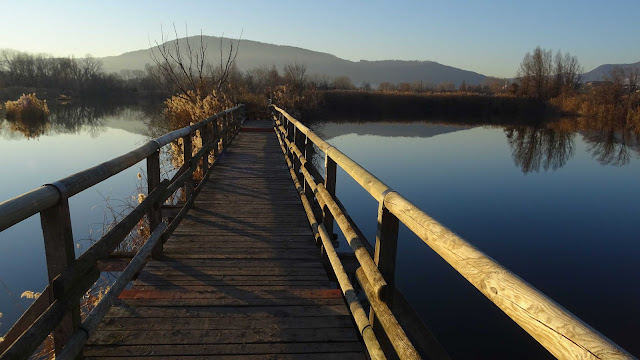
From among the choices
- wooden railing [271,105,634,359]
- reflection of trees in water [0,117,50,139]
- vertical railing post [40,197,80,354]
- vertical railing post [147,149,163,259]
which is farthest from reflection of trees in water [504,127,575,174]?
reflection of trees in water [0,117,50,139]

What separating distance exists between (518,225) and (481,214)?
1.04 metres

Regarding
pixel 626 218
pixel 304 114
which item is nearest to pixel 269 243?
pixel 626 218

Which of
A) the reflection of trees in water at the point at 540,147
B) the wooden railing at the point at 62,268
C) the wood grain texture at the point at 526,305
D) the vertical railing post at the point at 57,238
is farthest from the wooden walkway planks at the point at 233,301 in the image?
the reflection of trees in water at the point at 540,147

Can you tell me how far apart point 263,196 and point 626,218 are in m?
9.93

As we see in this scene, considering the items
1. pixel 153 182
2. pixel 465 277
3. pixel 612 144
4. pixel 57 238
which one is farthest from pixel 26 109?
pixel 612 144

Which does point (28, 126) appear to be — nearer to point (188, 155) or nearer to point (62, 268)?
point (188, 155)

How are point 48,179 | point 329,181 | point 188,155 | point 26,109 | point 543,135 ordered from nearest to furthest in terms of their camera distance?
point 329,181 < point 188,155 < point 48,179 < point 543,135 < point 26,109

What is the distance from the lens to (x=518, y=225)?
33.1ft

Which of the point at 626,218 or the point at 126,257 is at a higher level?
the point at 126,257

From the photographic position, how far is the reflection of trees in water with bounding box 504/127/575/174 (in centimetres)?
1875

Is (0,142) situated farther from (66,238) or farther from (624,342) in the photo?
(624,342)

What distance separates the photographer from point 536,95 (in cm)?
5088

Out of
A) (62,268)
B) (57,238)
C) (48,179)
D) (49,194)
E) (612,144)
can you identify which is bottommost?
(48,179)

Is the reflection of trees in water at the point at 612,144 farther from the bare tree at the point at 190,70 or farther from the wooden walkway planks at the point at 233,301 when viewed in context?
the wooden walkway planks at the point at 233,301
